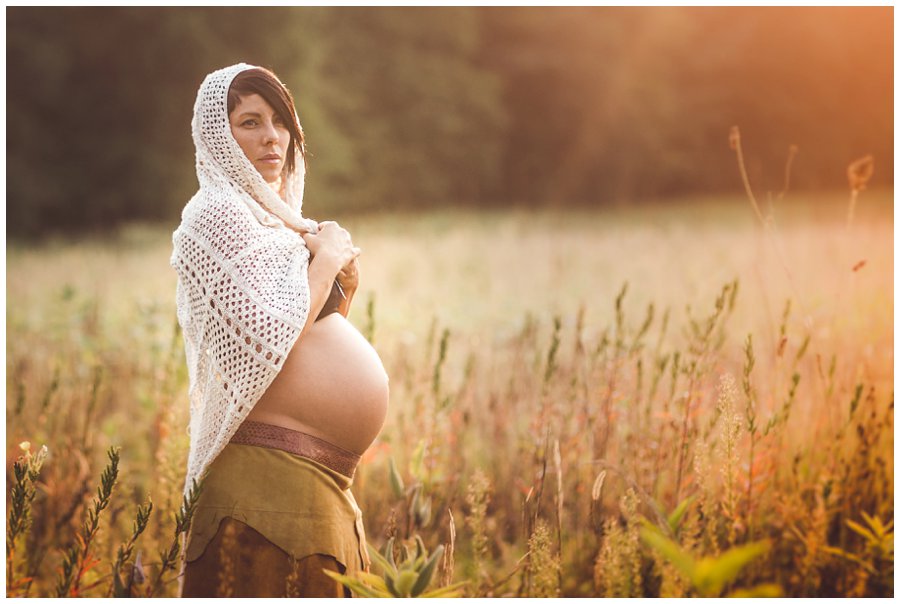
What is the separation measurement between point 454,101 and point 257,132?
12.5 metres

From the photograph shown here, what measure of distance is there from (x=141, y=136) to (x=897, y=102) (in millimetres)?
11119

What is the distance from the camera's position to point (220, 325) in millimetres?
1827

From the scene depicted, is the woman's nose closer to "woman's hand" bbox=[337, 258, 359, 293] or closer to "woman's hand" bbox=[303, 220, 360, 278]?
"woman's hand" bbox=[303, 220, 360, 278]

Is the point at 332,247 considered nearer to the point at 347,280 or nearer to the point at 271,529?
the point at 347,280

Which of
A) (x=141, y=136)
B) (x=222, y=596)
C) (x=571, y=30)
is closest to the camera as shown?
(x=222, y=596)

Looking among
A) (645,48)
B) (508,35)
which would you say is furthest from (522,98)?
(645,48)

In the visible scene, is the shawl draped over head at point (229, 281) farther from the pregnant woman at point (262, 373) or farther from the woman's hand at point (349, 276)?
the woman's hand at point (349, 276)

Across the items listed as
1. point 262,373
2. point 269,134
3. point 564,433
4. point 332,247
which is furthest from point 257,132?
point 564,433

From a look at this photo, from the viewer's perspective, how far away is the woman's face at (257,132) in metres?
1.91

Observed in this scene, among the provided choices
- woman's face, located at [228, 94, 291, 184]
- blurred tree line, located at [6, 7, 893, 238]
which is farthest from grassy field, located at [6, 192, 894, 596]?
blurred tree line, located at [6, 7, 893, 238]

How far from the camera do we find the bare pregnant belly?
1.83m

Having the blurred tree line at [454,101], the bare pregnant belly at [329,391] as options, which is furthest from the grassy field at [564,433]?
the blurred tree line at [454,101]

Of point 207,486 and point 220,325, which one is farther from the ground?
point 220,325

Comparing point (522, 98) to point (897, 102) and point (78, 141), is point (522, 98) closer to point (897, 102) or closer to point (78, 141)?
point (78, 141)
